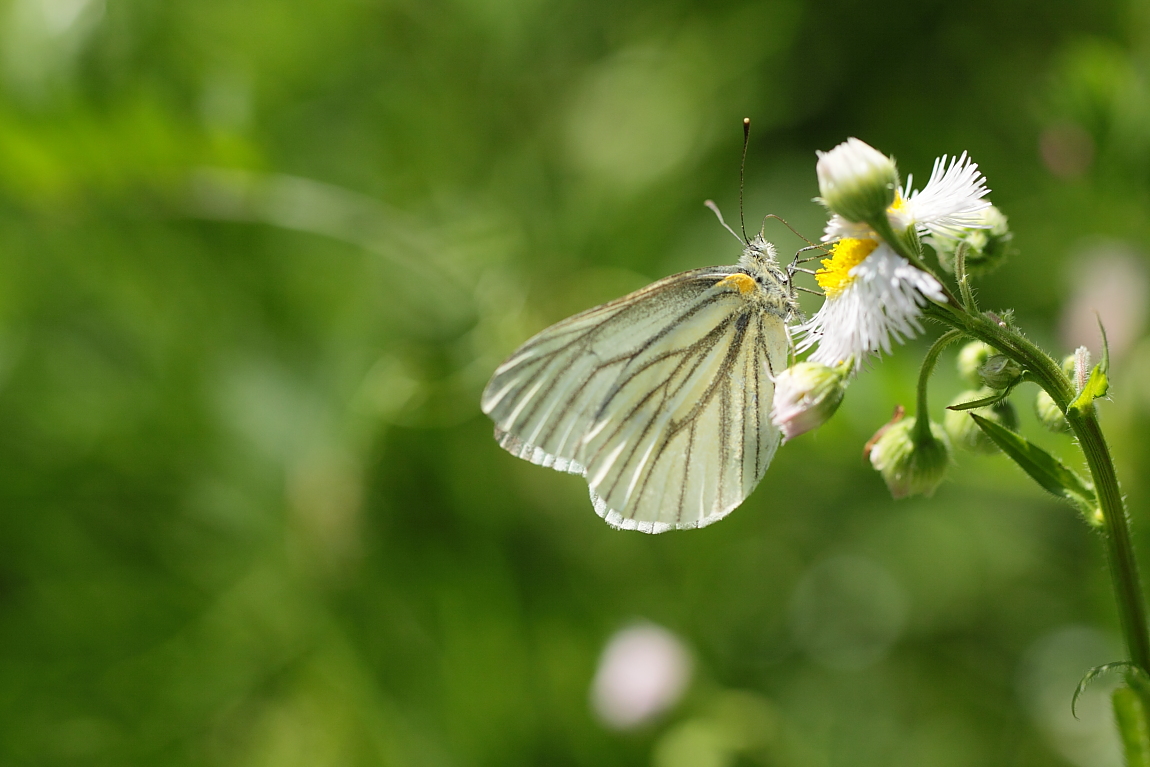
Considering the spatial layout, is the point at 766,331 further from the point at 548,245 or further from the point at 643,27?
the point at 643,27

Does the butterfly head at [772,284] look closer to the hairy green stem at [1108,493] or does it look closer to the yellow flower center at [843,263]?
the yellow flower center at [843,263]

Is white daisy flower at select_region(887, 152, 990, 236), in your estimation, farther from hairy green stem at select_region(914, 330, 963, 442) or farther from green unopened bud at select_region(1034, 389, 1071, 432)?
green unopened bud at select_region(1034, 389, 1071, 432)

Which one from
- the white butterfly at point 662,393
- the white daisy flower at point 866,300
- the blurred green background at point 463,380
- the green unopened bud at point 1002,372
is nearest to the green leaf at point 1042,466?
the green unopened bud at point 1002,372

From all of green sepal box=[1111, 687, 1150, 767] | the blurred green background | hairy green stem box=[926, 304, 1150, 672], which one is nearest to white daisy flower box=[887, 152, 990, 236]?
hairy green stem box=[926, 304, 1150, 672]

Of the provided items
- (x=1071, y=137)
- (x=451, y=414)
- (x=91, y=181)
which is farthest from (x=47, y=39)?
(x=1071, y=137)

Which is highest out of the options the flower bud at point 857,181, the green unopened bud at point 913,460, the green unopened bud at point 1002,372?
the flower bud at point 857,181
